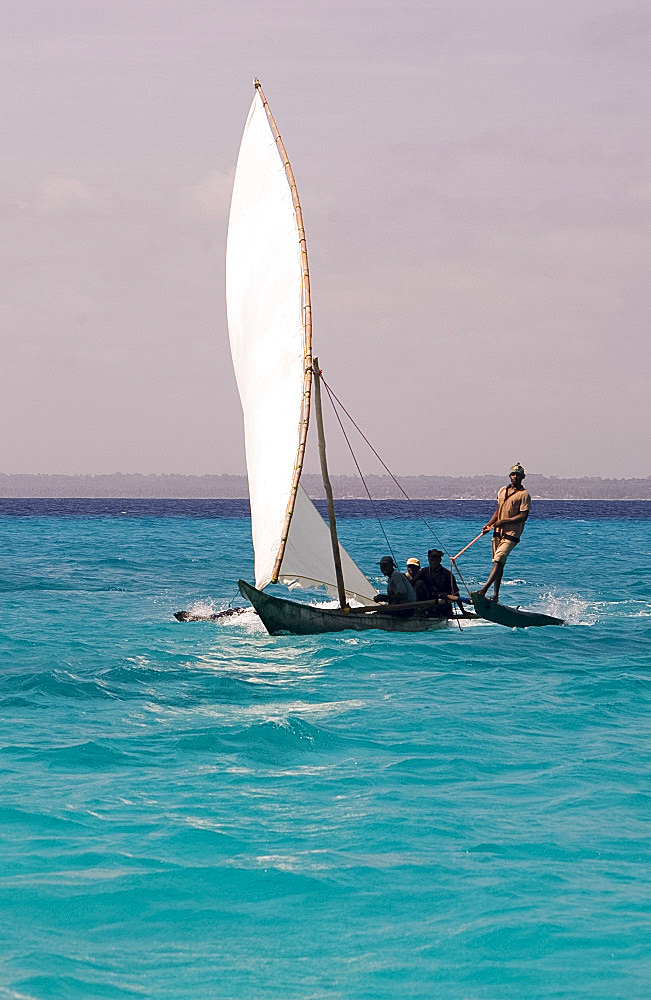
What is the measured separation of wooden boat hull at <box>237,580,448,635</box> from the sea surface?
0.27 meters

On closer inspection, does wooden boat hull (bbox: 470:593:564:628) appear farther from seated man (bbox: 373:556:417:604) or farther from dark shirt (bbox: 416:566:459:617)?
seated man (bbox: 373:556:417:604)

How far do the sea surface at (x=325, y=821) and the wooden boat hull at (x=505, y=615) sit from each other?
42.4 inches

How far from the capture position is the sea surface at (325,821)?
6895mm

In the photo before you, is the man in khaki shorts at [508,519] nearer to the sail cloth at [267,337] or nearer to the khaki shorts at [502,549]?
the khaki shorts at [502,549]

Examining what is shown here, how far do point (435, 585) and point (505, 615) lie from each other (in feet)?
5.83

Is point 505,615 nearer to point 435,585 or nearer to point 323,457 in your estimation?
point 435,585

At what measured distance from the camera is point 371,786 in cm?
1056

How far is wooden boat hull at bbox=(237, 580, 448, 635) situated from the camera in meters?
19.2

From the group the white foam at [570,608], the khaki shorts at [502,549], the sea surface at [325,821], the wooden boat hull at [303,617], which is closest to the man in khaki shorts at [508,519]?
the khaki shorts at [502,549]

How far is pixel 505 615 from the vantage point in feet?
69.1

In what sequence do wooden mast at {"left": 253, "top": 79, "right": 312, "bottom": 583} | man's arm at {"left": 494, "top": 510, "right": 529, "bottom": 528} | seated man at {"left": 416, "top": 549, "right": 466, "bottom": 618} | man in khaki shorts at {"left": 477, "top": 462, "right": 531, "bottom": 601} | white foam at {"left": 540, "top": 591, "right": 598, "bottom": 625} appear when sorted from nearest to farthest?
wooden mast at {"left": 253, "top": 79, "right": 312, "bottom": 583}, man in khaki shorts at {"left": 477, "top": 462, "right": 531, "bottom": 601}, man's arm at {"left": 494, "top": 510, "right": 529, "bottom": 528}, seated man at {"left": 416, "top": 549, "right": 466, "bottom": 618}, white foam at {"left": 540, "top": 591, "right": 598, "bottom": 625}


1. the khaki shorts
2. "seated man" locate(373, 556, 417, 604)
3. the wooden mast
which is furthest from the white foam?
the wooden mast

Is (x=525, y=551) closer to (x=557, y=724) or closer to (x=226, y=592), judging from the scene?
(x=226, y=592)

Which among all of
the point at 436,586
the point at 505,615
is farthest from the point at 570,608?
the point at 436,586
